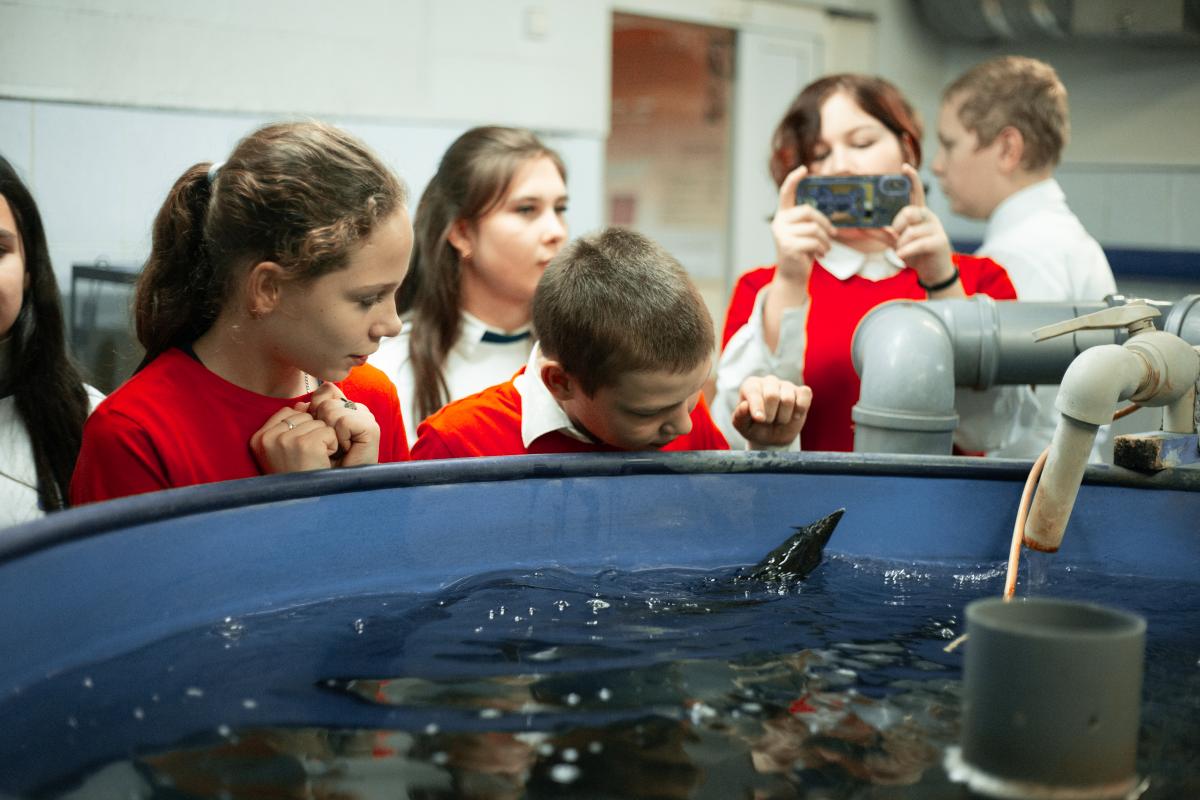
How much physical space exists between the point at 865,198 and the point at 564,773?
1.06 metres

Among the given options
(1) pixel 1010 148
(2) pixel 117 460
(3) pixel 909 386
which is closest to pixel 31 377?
(2) pixel 117 460

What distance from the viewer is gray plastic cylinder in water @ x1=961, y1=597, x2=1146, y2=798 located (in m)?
0.60

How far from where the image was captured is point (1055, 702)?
61 centimetres

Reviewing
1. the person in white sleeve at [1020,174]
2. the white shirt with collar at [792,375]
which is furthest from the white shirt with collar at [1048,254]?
the white shirt with collar at [792,375]

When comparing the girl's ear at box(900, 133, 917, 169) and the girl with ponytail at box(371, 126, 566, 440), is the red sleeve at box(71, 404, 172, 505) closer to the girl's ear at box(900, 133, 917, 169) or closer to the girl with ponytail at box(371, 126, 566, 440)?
the girl with ponytail at box(371, 126, 566, 440)

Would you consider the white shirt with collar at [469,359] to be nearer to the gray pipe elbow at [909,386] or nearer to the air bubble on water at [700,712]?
the gray pipe elbow at [909,386]

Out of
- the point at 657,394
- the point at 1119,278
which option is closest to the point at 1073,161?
the point at 1119,278

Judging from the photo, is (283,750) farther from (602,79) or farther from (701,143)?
(701,143)

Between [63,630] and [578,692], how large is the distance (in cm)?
35

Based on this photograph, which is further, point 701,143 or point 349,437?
point 701,143

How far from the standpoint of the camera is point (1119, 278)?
135 inches

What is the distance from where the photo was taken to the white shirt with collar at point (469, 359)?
1.63 meters

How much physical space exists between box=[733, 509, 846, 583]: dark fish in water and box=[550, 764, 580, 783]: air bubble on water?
0.42m

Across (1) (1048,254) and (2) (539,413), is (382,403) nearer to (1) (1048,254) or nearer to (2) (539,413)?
(2) (539,413)
